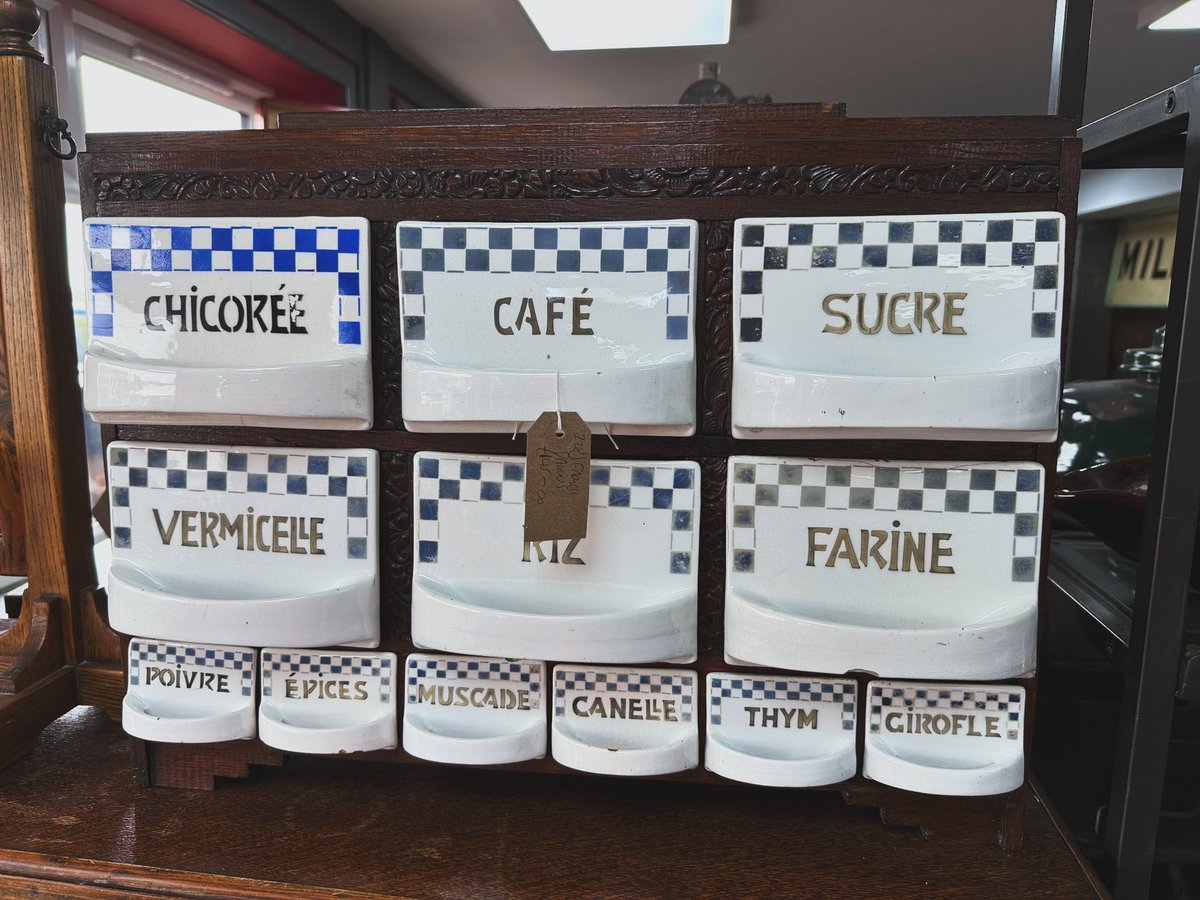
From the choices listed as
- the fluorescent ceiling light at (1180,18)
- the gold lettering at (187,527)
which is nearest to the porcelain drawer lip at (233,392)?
the gold lettering at (187,527)

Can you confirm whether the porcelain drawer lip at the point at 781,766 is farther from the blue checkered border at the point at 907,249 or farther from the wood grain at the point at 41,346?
the wood grain at the point at 41,346

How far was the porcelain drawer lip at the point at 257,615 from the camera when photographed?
0.72 meters

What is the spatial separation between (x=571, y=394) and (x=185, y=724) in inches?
20.0

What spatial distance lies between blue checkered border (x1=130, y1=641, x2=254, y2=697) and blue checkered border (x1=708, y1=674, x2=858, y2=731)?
465 millimetres

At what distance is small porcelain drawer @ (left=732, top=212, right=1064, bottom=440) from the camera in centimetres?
64

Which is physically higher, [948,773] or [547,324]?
[547,324]

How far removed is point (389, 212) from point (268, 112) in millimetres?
3037

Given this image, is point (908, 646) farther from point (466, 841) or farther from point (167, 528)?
point (167, 528)

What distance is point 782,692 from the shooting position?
742 mm

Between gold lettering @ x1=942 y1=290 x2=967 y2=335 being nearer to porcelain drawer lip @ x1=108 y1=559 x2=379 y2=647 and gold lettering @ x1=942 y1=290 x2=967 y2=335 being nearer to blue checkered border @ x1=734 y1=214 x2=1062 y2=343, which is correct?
blue checkered border @ x1=734 y1=214 x2=1062 y2=343

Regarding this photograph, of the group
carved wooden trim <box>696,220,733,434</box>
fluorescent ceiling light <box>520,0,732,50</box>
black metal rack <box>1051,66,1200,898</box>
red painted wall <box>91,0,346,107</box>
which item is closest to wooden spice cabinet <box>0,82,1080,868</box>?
carved wooden trim <box>696,220,733,434</box>

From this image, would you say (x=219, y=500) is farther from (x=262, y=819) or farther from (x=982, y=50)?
(x=982, y=50)

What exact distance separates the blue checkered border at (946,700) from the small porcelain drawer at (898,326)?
0.24 meters

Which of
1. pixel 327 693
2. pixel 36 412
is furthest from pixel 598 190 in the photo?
pixel 36 412
